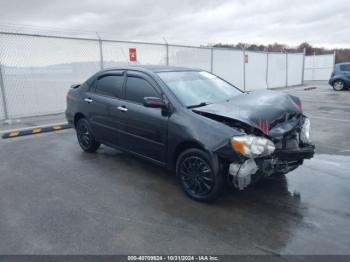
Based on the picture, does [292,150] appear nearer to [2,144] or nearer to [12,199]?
[12,199]

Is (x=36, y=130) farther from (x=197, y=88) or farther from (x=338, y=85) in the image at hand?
(x=338, y=85)

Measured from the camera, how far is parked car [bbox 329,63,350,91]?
18.4 m

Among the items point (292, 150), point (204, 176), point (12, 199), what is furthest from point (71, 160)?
point (292, 150)

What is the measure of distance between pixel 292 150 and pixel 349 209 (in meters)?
0.96

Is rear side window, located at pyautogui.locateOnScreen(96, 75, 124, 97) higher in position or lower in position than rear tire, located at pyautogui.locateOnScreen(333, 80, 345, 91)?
higher

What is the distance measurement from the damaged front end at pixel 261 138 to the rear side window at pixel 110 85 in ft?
5.69

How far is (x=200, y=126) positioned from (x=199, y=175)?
2.11 ft

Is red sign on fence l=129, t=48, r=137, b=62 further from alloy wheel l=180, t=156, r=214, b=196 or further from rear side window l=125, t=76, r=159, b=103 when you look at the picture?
alloy wheel l=180, t=156, r=214, b=196

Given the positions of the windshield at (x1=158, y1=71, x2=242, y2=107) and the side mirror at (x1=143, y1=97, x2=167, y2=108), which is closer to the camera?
the side mirror at (x1=143, y1=97, x2=167, y2=108)

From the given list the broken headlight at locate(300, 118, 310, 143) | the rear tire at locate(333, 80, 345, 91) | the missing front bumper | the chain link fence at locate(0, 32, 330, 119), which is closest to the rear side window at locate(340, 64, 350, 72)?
the rear tire at locate(333, 80, 345, 91)

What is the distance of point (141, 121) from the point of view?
443cm

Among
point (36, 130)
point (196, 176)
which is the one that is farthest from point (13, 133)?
point (196, 176)

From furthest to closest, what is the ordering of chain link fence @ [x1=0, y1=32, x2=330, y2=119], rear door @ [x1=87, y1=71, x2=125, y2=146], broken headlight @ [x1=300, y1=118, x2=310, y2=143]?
chain link fence @ [x1=0, y1=32, x2=330, y2=119]
rear door @ [x1=87, y1=71, x2=125, y2=146]
broken headlight @ [x1=300, y1=118, x2=310, y2=143]

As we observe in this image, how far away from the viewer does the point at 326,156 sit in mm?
5672
